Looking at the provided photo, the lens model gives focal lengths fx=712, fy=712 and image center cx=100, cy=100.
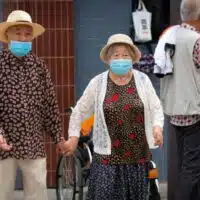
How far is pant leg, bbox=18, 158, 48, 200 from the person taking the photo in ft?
19.2

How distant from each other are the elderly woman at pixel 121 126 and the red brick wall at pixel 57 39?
7.65ft

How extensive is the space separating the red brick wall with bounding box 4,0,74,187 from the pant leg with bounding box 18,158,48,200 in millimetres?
2358

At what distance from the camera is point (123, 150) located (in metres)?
5.74

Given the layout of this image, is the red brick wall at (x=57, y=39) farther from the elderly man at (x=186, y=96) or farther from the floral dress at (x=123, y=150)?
the floral dress at (x=123, y=150)

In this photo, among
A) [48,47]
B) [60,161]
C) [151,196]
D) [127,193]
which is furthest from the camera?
[48,47]

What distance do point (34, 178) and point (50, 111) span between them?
22.8 inches

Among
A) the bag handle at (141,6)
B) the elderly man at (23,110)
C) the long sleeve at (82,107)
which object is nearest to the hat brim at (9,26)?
the elderly man at (23,110)

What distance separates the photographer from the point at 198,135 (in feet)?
20.9

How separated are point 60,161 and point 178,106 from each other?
70.2 inches

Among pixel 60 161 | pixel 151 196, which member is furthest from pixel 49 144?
pixel 151 196

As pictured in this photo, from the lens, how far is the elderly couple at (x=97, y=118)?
572cm

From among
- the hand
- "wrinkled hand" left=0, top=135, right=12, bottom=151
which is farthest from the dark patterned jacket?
the hand

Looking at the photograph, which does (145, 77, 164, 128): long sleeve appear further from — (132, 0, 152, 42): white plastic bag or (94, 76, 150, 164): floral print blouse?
(132, 0, 152, 42): white plastic bag

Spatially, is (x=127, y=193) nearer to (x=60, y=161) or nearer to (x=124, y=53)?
(x=124, y=53)
